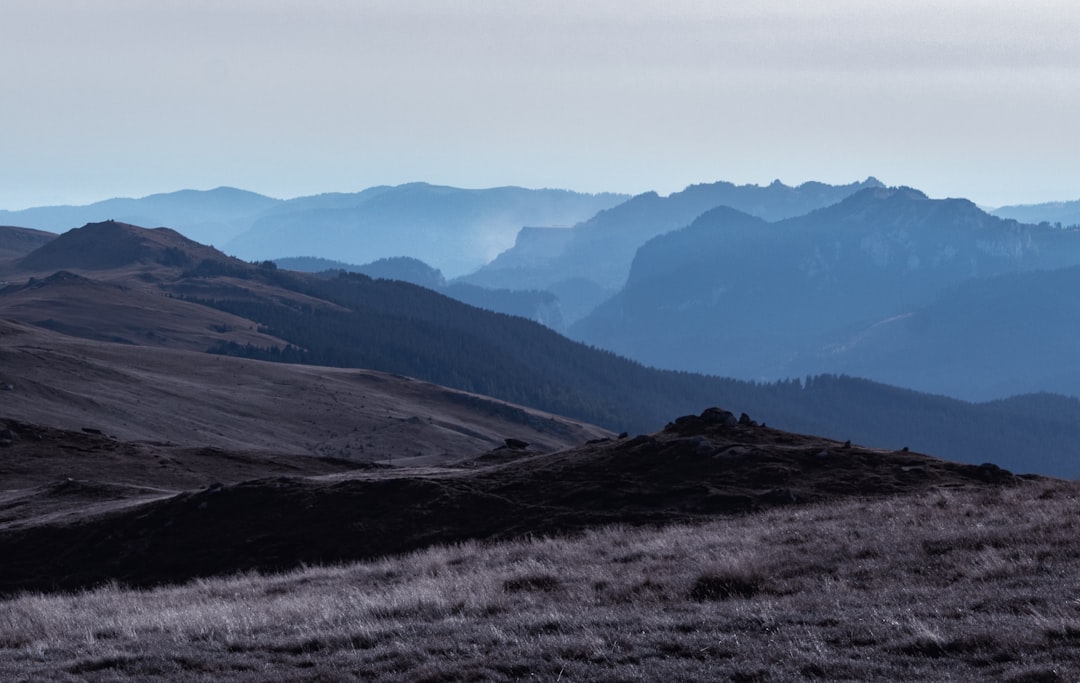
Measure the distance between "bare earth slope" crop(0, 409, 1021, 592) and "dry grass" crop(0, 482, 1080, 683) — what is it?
5253 millimetres

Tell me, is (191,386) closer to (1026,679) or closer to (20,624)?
(20,624)

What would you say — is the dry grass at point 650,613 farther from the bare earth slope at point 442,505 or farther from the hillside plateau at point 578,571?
the bare earth slope at point 442,505

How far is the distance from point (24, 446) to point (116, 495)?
18.5 metres

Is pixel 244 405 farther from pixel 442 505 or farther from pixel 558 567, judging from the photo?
pixel 558 567

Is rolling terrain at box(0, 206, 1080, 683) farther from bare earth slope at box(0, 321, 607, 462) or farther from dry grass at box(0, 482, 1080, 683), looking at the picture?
bare earth slope at box(0, 321, 607, 462)

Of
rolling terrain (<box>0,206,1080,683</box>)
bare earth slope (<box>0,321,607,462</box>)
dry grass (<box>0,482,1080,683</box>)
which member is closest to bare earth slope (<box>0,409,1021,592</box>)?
rolling terrain (<box>0,206,1080,683</box>)

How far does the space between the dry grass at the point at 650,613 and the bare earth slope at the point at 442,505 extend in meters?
5.25

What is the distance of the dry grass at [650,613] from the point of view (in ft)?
44.2

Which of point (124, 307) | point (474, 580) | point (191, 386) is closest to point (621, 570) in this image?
point (474, 580)

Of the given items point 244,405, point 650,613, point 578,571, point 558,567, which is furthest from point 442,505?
point 244,405

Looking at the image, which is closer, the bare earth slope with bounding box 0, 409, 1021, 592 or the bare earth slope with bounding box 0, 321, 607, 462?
the bare earth slope with bounding box 0, 409, 1021, 592

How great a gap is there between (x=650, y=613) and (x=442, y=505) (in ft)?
57.9

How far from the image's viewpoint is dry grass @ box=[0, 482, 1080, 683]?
531 inches

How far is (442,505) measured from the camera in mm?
33812
